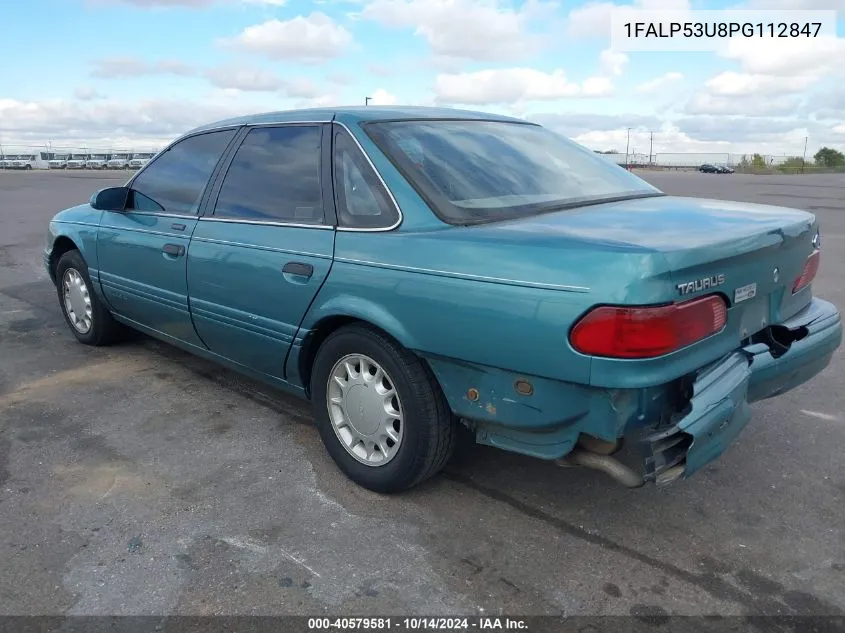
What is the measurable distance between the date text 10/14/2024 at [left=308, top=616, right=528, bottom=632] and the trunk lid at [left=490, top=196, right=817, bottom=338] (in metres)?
1.16

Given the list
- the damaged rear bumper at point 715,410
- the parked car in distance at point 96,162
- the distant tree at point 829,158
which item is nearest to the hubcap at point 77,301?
the damaged rear bumper at point 715,410

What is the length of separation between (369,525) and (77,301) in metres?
3.47

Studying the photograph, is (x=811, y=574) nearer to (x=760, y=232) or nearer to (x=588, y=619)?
(x=588, y=619)

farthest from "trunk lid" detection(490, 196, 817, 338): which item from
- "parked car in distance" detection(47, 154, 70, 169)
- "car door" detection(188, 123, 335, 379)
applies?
"parked car in distance" detection(47, 154, 70, 169)

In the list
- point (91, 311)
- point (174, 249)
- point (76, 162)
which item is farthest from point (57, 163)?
point (174, 249)

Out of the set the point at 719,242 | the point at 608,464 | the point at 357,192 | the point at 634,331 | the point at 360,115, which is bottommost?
the point at 608,464

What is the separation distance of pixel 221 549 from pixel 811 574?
213 cm

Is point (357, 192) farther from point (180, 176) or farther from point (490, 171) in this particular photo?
point (180, 176)

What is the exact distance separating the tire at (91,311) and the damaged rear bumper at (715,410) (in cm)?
404

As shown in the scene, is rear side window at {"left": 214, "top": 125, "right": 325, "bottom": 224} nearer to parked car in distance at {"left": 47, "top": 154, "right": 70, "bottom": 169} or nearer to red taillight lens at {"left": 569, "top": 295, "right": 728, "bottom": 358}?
red taillight lens at {"left": 569, "top": 295, "right": 728, "bottom": 358}

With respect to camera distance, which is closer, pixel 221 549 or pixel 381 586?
pixel 381 586

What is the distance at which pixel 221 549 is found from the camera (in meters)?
2.71

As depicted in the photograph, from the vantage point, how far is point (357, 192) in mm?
3102

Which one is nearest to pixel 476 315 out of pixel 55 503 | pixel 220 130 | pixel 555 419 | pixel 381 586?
pixel 555 419
